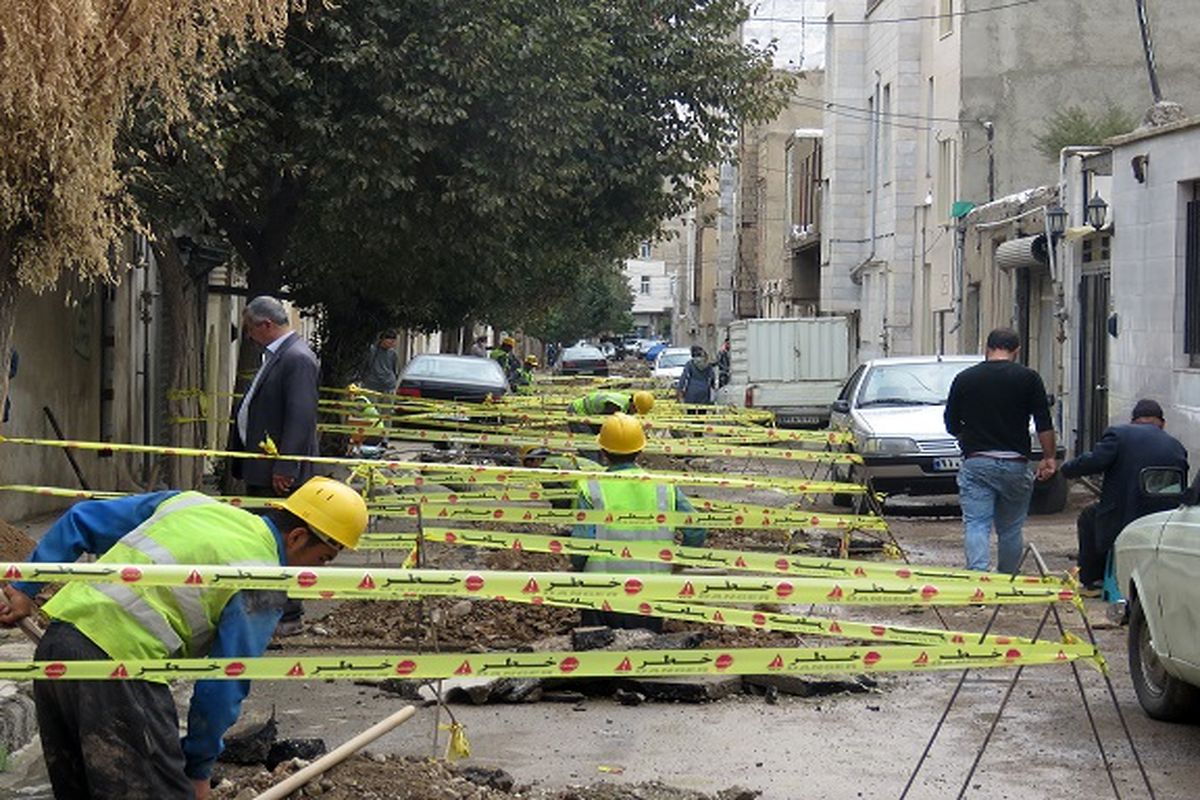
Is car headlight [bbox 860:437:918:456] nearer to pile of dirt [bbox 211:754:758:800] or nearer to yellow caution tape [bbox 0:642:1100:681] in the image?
pile of dirt [bbox 211:754:758:800]

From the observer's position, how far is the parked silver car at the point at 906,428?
18781 mm

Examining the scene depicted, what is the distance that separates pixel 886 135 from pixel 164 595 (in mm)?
38892

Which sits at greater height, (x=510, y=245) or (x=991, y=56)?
(x=991, y=56)

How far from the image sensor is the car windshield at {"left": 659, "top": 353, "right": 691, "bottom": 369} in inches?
2320

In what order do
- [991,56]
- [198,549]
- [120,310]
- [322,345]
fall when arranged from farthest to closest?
[991,56] < [322,345] < [120,310] < [198,549]

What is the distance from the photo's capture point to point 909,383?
20.5 meters

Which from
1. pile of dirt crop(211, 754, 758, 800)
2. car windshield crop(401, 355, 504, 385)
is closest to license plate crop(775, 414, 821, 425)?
car windshield crop(401, 355, 504, 385)

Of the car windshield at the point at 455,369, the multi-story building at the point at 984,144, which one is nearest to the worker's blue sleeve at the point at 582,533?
the multi-story building at the point at 984,144

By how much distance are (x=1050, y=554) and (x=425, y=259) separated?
273 inches

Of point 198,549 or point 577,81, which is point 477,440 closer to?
point 577,81

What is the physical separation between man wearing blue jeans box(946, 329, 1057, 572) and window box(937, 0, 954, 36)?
85.7 ft

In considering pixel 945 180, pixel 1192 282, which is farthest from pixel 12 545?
pixel 945 180

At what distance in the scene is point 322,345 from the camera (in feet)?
93.6

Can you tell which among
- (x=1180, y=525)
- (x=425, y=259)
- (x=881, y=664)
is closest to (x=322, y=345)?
(x=425, y=259)
